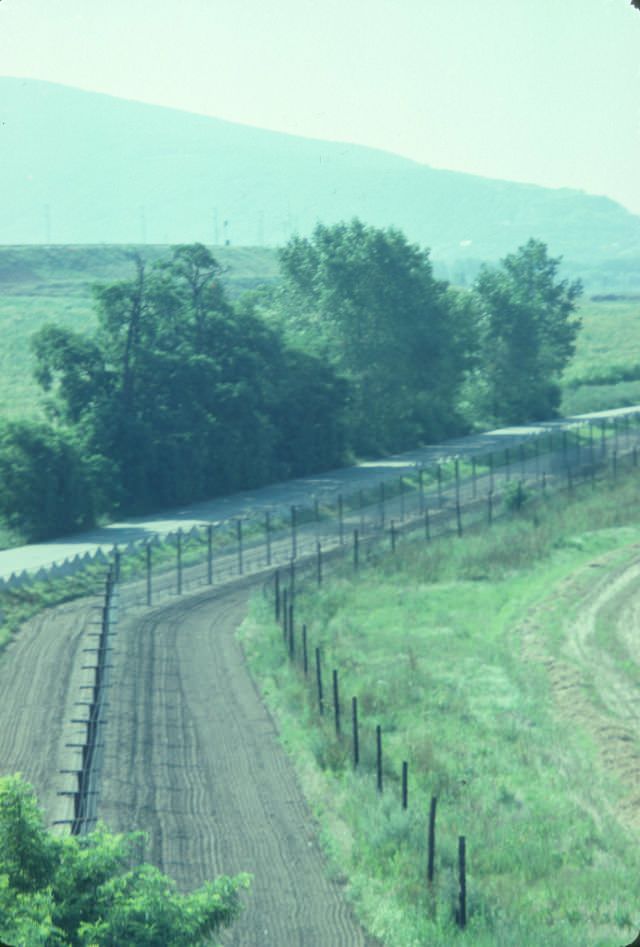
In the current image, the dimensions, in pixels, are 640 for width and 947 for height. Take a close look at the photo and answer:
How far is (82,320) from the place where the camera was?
14212 cm

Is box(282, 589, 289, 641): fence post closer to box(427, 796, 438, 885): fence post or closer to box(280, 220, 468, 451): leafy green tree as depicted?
box(427, 796, 438, 885): fence post

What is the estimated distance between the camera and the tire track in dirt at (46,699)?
84.8ft

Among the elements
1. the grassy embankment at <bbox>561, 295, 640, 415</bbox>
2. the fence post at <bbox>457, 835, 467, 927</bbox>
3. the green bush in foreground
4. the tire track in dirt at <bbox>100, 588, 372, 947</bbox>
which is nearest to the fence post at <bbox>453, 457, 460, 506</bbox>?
the tire track in dirt at <bbox>100, 588, 372, 947</bbox>

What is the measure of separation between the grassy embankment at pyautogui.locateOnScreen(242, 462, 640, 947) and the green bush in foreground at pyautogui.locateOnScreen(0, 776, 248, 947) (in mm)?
6699

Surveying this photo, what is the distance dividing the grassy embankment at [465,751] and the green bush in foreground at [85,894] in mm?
6699

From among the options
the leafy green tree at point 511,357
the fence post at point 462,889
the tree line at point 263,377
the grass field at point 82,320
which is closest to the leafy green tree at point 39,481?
the tree line at point 263,377

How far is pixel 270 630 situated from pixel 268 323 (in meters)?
39.5

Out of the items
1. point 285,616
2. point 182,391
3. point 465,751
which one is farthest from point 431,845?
point 182,391

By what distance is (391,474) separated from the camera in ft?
241

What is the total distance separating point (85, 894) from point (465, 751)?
53.0 ft

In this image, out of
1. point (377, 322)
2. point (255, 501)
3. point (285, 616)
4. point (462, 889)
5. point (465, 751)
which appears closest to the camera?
point (462, 889)

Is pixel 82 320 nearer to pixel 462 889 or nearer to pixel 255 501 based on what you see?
pixel 255 501

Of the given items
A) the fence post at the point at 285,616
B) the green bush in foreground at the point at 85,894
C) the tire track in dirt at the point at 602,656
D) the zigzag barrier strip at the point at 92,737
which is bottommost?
the tire track in dirt at the point at 602,656

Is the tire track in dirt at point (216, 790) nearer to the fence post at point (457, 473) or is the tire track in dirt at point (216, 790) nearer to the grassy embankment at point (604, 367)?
the fence post at point (457, 473)
